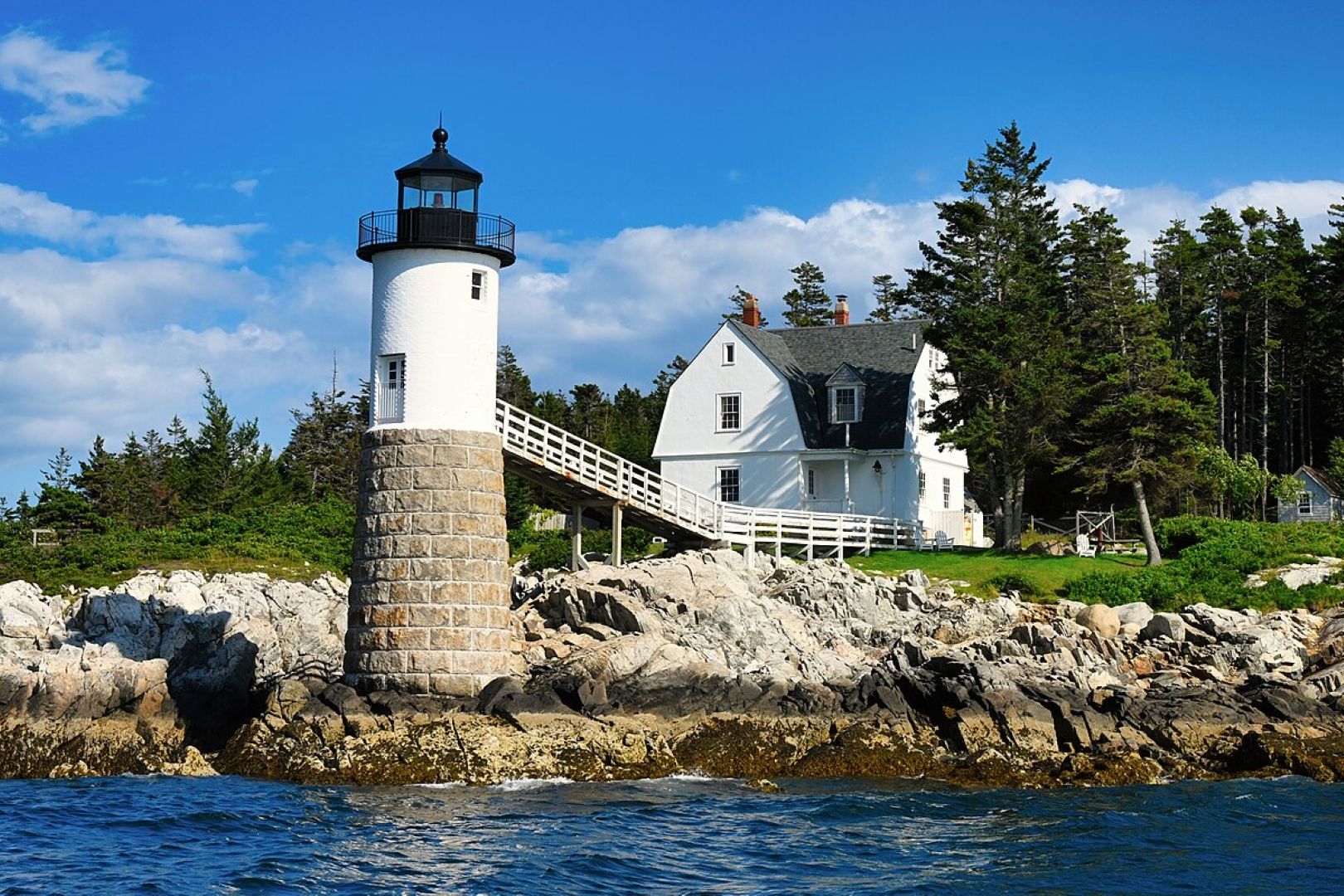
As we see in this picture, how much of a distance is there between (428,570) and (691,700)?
4.76 meters

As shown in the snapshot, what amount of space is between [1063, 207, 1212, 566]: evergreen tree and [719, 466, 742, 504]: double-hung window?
386 inches

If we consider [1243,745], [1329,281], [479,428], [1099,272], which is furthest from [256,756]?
[1329,281]

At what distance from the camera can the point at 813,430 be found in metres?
43.1

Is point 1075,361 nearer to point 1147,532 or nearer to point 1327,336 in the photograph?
point 1147,532

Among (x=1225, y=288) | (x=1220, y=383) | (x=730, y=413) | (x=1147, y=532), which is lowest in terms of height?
(x=1147, y=532)

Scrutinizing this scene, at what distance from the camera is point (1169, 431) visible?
38312 mm

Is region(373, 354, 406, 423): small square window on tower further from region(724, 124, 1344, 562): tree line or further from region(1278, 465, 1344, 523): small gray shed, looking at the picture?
region(1278, 465, 1344, 523): small gray shed

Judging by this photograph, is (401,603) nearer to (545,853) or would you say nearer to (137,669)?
(137,669)

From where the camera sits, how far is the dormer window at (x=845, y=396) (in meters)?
43.4

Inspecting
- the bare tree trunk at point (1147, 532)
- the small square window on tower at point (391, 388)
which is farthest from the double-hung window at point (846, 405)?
the small square window on tower at point (391, 388)

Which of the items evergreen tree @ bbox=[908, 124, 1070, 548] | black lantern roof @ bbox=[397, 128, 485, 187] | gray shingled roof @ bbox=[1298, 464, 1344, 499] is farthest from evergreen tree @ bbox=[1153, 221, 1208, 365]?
black lantern roof @ bbox=[397, 128, 485, 187]

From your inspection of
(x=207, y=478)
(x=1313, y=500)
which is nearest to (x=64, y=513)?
(x=207, y=478)

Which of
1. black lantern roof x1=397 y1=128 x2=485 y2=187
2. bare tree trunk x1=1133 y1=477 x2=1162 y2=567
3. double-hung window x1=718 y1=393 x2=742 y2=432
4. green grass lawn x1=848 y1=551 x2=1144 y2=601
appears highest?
black lantern roof x1=397 y1=128 x2=485 y2=187

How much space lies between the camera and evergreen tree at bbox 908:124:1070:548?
38719 millimetres
